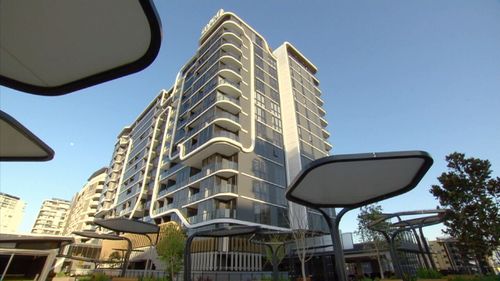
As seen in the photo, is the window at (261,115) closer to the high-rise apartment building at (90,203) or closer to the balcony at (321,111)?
the balcony at (321,111)

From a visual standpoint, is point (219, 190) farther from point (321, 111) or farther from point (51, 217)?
point (51, 217)

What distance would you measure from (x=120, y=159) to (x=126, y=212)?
27.5m

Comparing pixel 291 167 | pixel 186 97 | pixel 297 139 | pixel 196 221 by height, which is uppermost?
pixel 186 97

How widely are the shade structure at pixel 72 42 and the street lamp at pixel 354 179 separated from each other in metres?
5.52

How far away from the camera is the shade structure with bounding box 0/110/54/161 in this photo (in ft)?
17.1

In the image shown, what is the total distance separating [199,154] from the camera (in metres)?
35.0

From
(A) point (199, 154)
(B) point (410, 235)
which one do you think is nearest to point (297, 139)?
(A) point (199, 154)

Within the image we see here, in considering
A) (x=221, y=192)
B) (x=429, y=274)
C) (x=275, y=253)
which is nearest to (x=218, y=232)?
(x=275, y=253)

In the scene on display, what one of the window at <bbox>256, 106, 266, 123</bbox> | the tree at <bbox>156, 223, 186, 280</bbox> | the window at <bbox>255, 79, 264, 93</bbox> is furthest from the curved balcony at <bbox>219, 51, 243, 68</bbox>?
the tree at <bbox>156, 223, 186, 280</bbox>

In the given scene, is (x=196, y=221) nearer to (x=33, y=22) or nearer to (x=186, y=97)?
(x=186, y=97)

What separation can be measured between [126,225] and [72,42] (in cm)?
1922

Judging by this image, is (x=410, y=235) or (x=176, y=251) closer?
(x=176, y=251)

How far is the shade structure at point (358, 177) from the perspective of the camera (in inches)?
292

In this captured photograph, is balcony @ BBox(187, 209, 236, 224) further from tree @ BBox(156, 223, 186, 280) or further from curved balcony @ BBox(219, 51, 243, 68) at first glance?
curved balcony @ BBox(219, 51, 243, 68)
